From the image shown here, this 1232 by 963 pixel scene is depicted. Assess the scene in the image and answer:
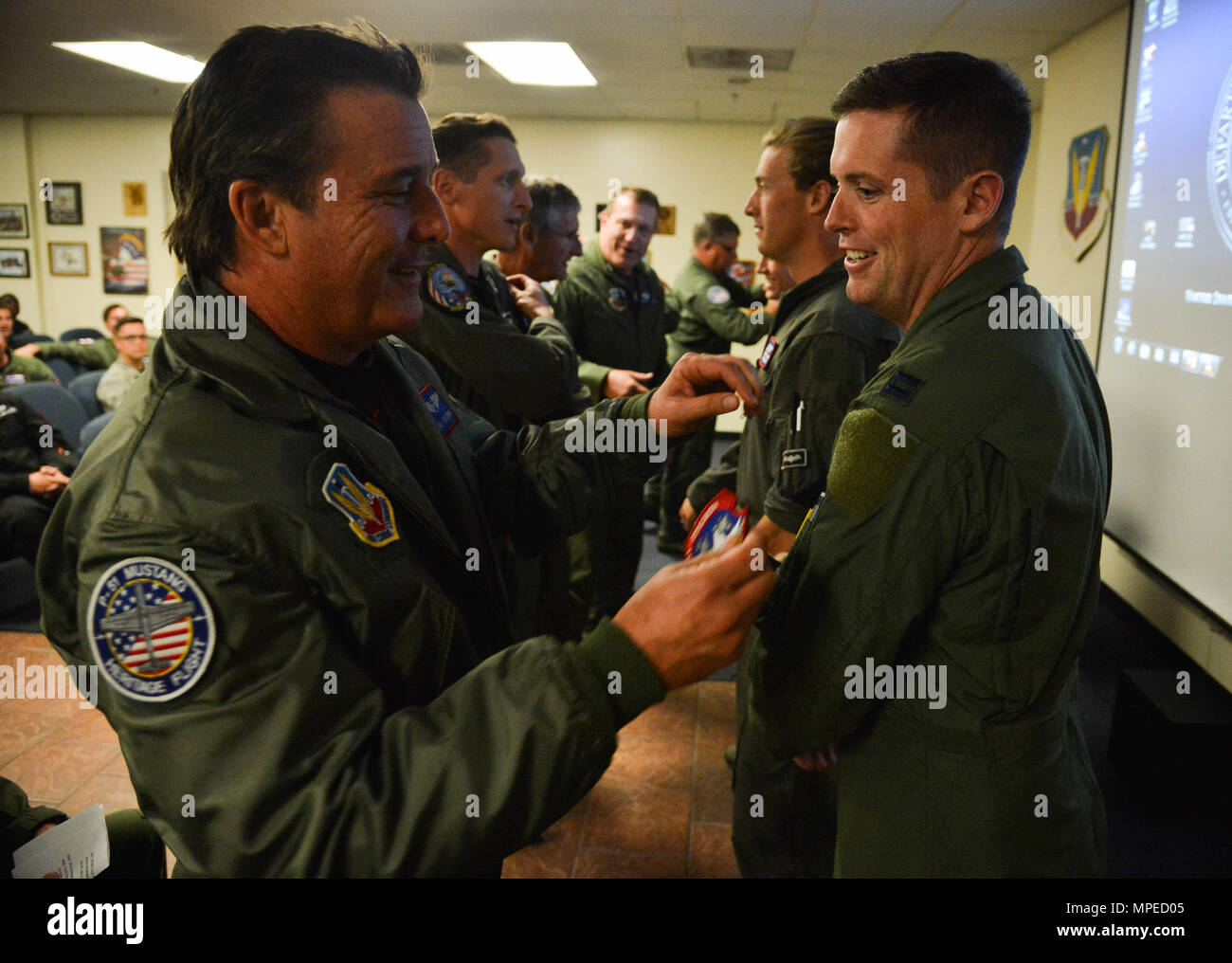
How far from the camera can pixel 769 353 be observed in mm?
2111

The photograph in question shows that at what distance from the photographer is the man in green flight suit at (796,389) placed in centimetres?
189

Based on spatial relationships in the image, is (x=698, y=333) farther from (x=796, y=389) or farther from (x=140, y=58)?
(x=140, y=58)

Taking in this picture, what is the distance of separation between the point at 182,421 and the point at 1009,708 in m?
1.07

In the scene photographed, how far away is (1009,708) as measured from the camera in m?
1.13

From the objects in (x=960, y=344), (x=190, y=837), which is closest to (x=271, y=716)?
(x=190, y=837)

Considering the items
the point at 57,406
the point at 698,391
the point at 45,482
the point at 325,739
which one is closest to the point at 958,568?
the point at 698,391

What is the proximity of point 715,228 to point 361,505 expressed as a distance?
4.96 metres

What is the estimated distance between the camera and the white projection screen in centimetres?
288

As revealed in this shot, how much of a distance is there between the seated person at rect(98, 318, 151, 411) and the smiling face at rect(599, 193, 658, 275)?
3.25 metres

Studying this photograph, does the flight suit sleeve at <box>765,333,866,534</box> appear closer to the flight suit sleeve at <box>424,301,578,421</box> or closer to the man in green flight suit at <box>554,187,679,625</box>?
the flight suit sleeve at <box>424,301,578,421</box>

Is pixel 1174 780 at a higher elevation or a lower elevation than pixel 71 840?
lower

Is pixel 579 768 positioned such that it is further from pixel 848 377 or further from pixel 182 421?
pixel 848 377
